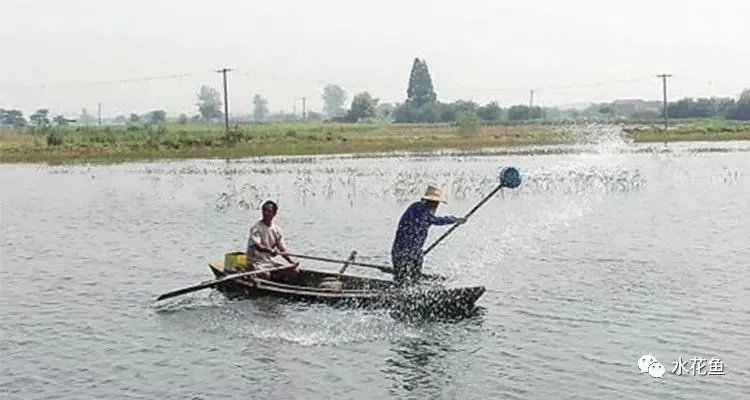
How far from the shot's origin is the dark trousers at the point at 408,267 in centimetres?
1417

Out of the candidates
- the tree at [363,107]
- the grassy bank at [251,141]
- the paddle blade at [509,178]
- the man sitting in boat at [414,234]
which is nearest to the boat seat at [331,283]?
the man sitting in boat at [414,234]

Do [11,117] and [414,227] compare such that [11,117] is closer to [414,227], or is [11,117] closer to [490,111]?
[490,111]

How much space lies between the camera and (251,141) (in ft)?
201

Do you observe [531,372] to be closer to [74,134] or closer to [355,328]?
[355,328]

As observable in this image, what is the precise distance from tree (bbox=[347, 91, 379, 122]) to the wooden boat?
107m

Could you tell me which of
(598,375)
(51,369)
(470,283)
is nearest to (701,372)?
(598,375)

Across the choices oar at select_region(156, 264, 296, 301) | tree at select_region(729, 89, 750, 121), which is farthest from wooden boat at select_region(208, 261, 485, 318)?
tree at select_region(729, 89, 750, 121)

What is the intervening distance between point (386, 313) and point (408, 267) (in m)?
0.71

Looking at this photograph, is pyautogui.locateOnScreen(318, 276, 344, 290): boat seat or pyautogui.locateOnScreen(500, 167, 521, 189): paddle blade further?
pyautogui.locateOnScreen(318, 276, 344, 290): boat seat

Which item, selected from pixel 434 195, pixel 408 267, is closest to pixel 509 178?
pixel 434 195

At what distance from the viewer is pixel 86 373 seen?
466 inches

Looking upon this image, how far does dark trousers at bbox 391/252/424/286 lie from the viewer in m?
14.2

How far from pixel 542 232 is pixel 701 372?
1131 centimetres

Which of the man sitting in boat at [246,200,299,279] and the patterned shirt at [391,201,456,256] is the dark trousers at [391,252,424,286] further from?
the man sitting in boat at [246,200,299,279]
